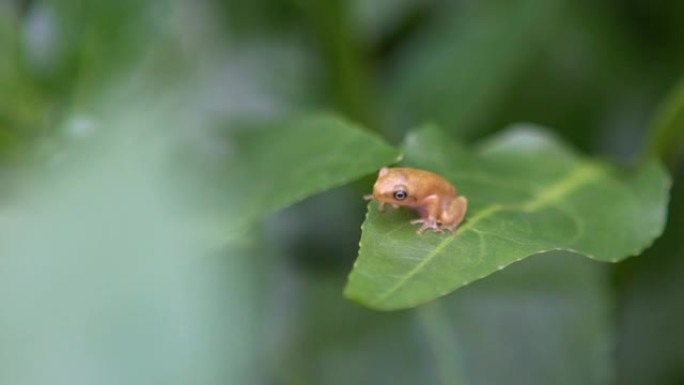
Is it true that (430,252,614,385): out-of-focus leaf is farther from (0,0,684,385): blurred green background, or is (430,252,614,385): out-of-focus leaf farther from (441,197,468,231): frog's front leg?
(441,197,468,231): frog's front leg

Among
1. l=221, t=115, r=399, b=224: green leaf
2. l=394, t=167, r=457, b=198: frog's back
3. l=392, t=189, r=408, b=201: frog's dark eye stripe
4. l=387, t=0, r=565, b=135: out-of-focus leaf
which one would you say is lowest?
l=392, t=189, r=408, b=201: frog's dark eye stripe

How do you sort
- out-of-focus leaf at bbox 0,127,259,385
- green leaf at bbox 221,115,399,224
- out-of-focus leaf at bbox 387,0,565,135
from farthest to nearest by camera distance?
1. out-of-focus leaf at bbox 387,0,565,135
2. green leaf at bbox 221,115,399,224
3. out-of-focus leaf at bbox 0,127,259,385

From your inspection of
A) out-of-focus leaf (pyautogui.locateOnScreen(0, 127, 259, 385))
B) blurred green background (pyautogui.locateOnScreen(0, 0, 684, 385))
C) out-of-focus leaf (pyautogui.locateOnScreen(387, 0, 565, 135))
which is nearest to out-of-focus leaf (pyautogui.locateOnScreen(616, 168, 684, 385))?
blurred green background (pyautogui.locateOnScreen(0, 0, 684, 385))

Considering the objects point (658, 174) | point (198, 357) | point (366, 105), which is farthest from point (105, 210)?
point (366, 105)

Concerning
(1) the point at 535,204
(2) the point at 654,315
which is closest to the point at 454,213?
(1) the point at 535,204

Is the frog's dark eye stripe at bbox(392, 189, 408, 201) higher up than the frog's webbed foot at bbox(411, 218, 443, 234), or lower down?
higher up

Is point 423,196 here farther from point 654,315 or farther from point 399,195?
point 654,315

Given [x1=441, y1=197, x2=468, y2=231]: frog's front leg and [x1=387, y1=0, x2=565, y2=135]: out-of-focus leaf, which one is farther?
[x1=387, y1=0, x2=565, y2=135]: out-of-focus leaf
